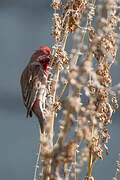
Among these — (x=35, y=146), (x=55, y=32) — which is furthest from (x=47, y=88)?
(x=35, y=146)

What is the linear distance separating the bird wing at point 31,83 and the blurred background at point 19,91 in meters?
2.65

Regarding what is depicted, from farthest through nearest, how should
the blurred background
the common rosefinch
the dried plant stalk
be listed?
the blurred background → the common rosefinch → the dried plant stalk

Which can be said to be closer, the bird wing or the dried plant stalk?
the dried plant stalk

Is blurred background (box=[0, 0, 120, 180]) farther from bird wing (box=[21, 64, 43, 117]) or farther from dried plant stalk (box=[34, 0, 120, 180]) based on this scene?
dried plant stalk (box=[34, 0, 120, 180])

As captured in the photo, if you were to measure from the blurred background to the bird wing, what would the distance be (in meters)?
2.65

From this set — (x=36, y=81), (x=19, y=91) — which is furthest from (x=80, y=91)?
(x=19, y=91)

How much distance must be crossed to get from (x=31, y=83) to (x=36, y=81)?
0.20ft

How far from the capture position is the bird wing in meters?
3.00

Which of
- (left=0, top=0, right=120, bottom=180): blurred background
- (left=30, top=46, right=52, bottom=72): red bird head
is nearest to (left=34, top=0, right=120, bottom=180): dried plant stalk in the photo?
(left=30, top=46, right=52, bottom=72): red bird head

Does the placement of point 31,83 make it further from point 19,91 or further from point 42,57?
point 19,91

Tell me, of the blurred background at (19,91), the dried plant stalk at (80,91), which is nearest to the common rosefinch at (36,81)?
the dried plant stalk at (80,91)

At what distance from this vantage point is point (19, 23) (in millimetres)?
6031

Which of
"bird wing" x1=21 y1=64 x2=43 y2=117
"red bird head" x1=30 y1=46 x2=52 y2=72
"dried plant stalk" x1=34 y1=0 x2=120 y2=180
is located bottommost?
"dried plant stalk" x1=34 y1=0 x2=120 y2=180

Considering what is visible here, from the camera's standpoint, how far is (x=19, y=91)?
5.79 metres
